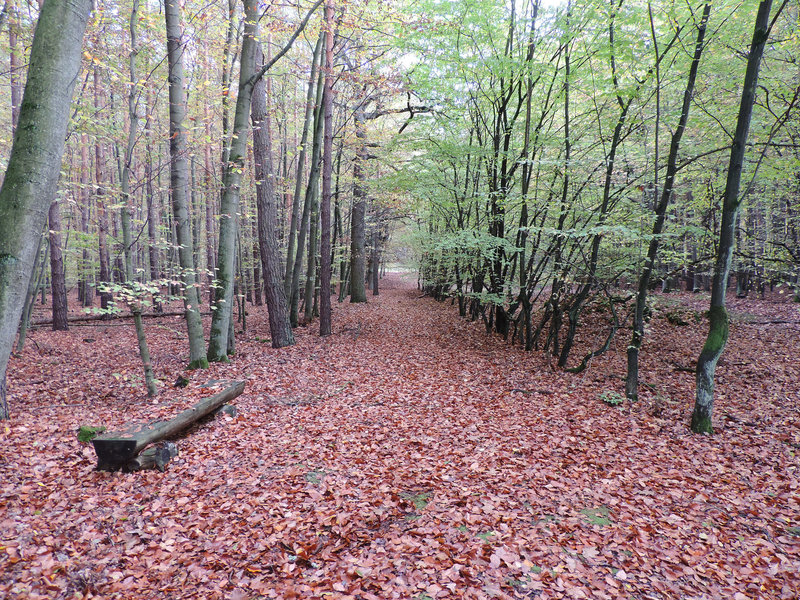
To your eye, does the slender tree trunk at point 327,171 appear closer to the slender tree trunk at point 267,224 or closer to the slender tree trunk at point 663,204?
the slender tree trunk at point 267,224

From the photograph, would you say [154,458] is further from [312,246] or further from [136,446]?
[312,246]

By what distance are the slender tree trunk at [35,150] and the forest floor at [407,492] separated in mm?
1972

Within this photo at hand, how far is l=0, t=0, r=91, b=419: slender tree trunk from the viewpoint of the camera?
2738 millimetres

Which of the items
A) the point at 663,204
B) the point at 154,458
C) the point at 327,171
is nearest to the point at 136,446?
the point at 154,458

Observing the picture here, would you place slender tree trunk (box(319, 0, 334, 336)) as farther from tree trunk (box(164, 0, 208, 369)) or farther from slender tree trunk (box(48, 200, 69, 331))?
slender tree trunk (box(48, 200, 69, 331))

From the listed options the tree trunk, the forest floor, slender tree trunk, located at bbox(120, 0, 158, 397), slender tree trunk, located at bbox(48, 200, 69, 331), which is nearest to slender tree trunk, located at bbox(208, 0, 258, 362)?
the tree trunk

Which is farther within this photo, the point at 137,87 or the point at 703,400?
the point at 137,87

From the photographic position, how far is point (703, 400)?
6207mm

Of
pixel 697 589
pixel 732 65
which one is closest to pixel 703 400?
pixel 697 589

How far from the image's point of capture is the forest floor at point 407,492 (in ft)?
10.5

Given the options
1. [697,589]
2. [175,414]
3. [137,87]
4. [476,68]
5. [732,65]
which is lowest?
[697,589]

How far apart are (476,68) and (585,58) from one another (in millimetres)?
2744

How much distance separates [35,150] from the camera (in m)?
2.78

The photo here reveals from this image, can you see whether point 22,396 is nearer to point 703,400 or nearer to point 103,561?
point 103,561
